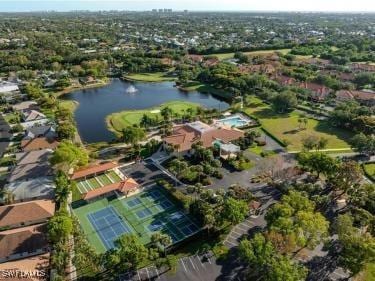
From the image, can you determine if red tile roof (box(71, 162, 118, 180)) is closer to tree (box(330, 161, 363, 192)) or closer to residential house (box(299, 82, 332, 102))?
tree (box(330, 161, 363, 192))

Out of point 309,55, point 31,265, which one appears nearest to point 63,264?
point 31,265

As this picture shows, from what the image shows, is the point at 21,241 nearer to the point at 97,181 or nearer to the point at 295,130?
the point at 97,181

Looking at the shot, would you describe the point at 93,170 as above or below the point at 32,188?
below

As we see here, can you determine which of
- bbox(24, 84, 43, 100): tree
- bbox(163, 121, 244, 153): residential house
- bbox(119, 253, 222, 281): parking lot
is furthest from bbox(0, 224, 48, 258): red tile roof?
bbox(24, 84, 43, 100): tree

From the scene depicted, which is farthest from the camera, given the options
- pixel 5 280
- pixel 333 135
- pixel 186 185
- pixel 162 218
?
pixel 333 135

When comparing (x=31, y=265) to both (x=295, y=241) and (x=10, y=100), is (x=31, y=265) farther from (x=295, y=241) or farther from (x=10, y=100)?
(x=10, y=100)

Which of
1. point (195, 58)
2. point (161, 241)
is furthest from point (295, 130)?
point (195, 58)
